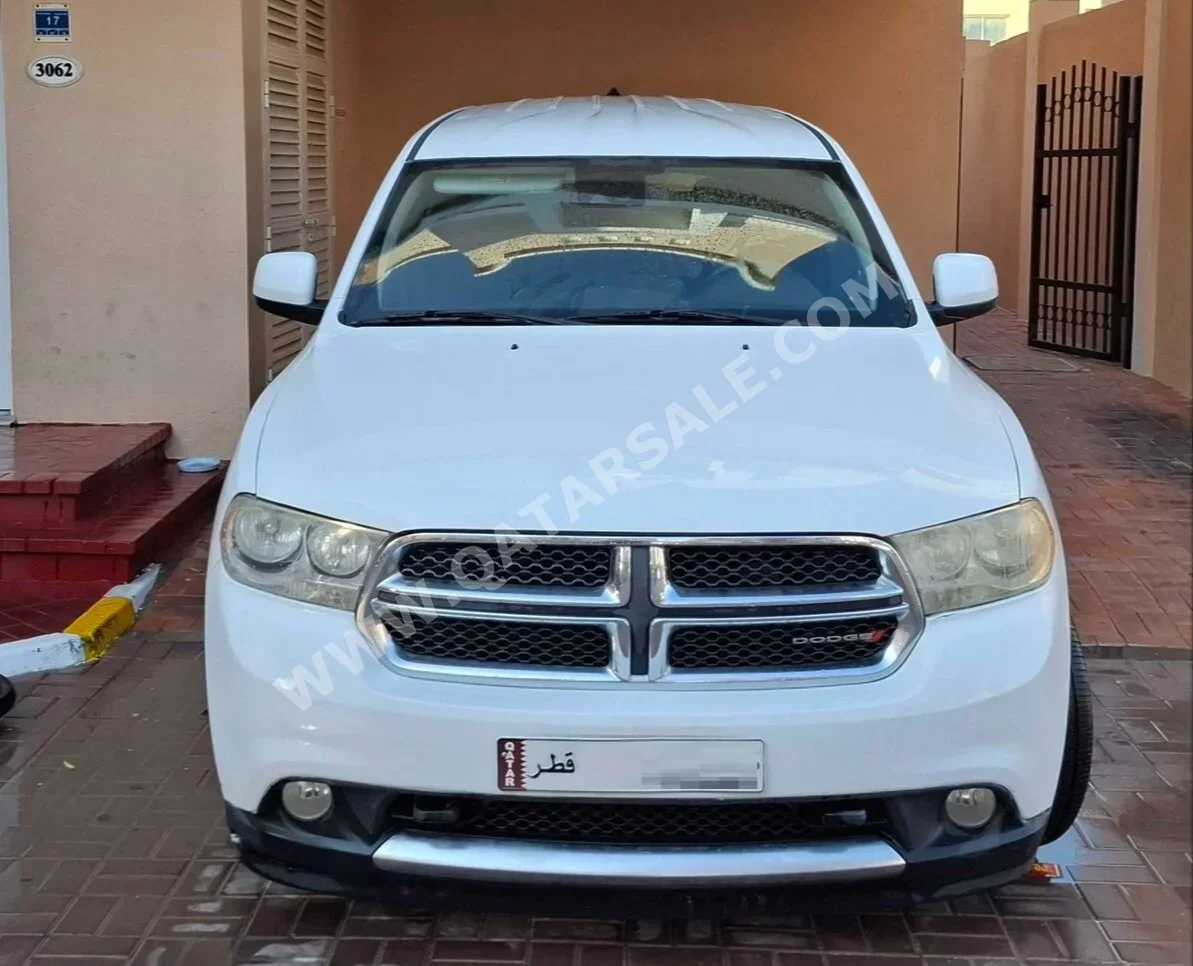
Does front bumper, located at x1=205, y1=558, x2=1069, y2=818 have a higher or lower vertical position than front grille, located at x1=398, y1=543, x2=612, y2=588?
lower

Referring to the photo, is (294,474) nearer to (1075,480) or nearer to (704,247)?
(704,247)

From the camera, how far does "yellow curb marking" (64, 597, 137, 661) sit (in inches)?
196

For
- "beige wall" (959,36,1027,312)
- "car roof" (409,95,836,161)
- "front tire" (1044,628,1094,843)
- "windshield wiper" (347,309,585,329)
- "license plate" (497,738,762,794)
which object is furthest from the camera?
"beige wall" (959,36,1027,312)

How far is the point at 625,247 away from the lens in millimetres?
3979

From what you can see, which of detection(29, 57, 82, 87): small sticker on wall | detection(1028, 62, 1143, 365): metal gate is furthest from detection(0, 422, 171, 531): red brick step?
→ detection(1028, 62, 1143, 365): metal gate

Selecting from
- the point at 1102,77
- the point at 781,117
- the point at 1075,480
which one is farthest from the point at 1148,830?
the point at 1102,77

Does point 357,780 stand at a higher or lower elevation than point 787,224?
lower

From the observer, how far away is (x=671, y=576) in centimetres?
274

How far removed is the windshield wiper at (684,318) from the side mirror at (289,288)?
0.90 m

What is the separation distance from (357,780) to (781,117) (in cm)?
302

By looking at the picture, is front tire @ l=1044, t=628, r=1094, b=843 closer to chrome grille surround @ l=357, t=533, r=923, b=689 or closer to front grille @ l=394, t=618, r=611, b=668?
chrome grille surround @ l=357, t=533, r=923, b=689

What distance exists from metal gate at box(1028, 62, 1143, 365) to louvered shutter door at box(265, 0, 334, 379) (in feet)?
20.9

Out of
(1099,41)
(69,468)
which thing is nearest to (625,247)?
(69,468)

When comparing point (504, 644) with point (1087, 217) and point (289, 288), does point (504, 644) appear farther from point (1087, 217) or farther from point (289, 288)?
point (1087, 217)
